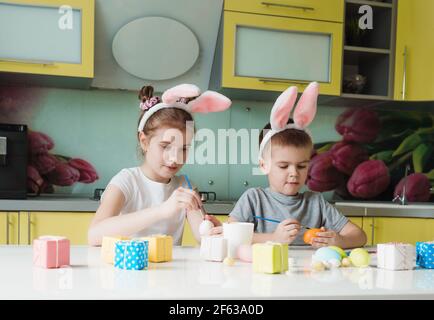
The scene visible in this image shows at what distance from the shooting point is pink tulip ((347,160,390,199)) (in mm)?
3006

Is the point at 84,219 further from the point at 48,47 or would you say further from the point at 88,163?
the point at 48,47

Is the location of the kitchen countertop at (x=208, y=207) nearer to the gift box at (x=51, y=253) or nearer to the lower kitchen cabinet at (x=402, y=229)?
the lower kitchen cabinet at (x=402, y=229)

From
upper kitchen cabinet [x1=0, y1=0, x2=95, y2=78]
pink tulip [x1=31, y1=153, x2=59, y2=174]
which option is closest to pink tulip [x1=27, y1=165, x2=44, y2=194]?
pink tulip [x1=31, y1=153, x2=59, y2=174]

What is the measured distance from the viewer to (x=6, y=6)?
7.84 ft

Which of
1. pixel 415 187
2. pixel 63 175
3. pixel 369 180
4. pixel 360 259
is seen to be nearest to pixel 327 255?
pixel 360 259

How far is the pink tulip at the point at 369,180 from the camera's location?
3.01 m

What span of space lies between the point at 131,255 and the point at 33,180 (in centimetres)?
182

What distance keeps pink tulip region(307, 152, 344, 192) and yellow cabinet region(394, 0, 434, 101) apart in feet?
1.80

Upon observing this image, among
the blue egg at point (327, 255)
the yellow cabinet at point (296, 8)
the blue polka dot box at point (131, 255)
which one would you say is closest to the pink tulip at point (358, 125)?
the yellow cabinet at point (296, 8)

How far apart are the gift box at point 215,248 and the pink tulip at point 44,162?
1.77m

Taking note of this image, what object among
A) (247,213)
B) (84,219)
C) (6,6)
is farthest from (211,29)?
(247,213)

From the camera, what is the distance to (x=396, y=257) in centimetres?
102

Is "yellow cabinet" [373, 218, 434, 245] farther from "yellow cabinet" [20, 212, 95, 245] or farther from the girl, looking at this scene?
"yellow cabinet" [20, 212, 95, 245]

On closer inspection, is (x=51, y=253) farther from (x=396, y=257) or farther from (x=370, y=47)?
(x=370, y=47)
